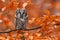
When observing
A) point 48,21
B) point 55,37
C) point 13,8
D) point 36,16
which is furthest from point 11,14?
point 55,37

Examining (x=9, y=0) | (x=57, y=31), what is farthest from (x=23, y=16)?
(x=57, y=31)

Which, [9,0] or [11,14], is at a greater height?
[9,0]

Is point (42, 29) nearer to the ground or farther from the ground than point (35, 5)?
nearer to the ground

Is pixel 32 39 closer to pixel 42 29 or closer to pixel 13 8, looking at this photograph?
pixel 42 29

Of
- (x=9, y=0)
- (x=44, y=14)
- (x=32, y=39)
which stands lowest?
(x=32, y=39)

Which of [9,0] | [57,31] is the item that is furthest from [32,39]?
[9,0]

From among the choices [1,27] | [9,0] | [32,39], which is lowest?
[32,39]

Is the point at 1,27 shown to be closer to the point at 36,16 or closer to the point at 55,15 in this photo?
the point at 36,16
